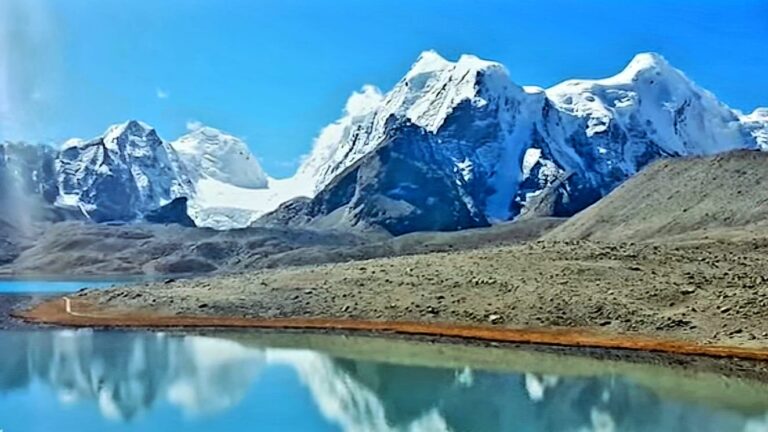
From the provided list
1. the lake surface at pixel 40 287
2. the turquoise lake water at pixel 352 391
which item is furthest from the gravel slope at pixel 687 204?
the lake surface at pixel 40 287

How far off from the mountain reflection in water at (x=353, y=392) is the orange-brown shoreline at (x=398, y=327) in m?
12.2

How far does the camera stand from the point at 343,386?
47.2 metres

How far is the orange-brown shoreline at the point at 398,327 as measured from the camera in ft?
198

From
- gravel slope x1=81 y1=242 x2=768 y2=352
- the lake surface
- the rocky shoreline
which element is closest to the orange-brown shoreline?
the rocky shoreline

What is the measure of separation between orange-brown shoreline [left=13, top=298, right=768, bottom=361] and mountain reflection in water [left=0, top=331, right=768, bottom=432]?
40.2ft

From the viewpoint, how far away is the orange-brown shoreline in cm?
6031

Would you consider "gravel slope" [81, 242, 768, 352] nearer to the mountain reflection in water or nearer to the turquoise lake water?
the turquoise lake water

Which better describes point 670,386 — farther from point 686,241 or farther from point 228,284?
point 228,284

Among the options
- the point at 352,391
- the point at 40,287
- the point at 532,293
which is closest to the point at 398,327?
the point at 532,293

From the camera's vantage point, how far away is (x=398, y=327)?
238 feet

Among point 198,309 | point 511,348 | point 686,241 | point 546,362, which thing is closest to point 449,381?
point 546,362

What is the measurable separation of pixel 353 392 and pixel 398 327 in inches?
1074

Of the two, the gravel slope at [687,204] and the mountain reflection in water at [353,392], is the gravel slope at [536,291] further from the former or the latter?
the mountain reflection in water at [353,392]

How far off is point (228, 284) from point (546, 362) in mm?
47847
